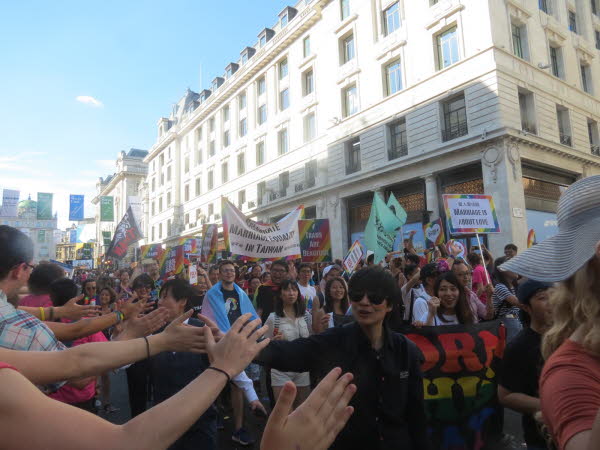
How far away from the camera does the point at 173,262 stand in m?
13.1

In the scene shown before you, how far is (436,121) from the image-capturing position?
19016 mm

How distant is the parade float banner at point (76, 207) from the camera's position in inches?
1141

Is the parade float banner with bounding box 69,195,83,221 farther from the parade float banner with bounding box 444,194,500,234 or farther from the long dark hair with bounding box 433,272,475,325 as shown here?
the long dark hair with bounding box 433,272,475,325

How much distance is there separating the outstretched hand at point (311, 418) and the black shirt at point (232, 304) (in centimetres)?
394

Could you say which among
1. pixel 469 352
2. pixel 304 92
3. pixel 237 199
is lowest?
pixel 469 352

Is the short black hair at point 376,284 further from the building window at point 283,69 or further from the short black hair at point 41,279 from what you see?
the building window at point 283,69

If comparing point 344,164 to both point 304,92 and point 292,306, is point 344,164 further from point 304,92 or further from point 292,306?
point 292,306

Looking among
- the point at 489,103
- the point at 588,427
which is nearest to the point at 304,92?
the point at 489,103

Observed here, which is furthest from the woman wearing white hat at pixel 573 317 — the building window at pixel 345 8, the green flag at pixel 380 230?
the building window at pixel 345 8

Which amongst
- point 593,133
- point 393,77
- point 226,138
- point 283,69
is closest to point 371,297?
point 393,77

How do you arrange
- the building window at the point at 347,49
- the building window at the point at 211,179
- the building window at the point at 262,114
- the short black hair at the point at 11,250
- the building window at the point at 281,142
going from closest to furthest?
1. the short black hair at the point at 11,250
2. the building window at the point at 347,49
3. the building window at the point at 281,142
4. the building window at the point at 262,114
5. the building window at the point at 211,179

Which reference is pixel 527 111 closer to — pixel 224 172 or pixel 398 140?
pixel 398 140

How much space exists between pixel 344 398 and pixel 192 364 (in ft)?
7.72

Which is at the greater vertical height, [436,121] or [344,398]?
[436,121]
